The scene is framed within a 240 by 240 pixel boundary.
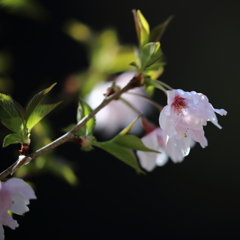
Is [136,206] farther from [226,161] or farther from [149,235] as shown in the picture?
[226,161]

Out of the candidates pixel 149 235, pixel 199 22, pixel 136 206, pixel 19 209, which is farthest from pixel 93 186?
pixel 19 209

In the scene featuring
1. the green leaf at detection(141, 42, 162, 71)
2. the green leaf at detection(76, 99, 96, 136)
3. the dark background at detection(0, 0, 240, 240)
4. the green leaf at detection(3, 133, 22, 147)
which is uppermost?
the green leaf at detection(141, 42, 162, 71)

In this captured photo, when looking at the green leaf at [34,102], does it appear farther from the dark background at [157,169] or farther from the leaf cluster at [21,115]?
the dark background at [157,169]

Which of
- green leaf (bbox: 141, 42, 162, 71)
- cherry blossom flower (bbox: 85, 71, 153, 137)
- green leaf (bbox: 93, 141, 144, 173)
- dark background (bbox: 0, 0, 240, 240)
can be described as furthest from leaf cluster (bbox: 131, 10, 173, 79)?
dark background (bbox: 0, 0, 240, 240)

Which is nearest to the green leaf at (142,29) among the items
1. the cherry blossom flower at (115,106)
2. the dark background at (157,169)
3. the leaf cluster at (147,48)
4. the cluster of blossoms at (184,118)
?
the leaf cluster at (147,48)

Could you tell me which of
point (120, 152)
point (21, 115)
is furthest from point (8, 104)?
point (120, 152)

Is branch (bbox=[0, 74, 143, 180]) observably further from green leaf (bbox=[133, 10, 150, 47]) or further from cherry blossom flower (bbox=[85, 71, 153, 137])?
cherry blossom flower (bbox=[85, 71, 153, 137])

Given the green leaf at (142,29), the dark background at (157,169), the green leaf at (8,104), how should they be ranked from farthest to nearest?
the dark background at (157,169)
the green leaf at (142,29)
the green leaf at (8,104)
